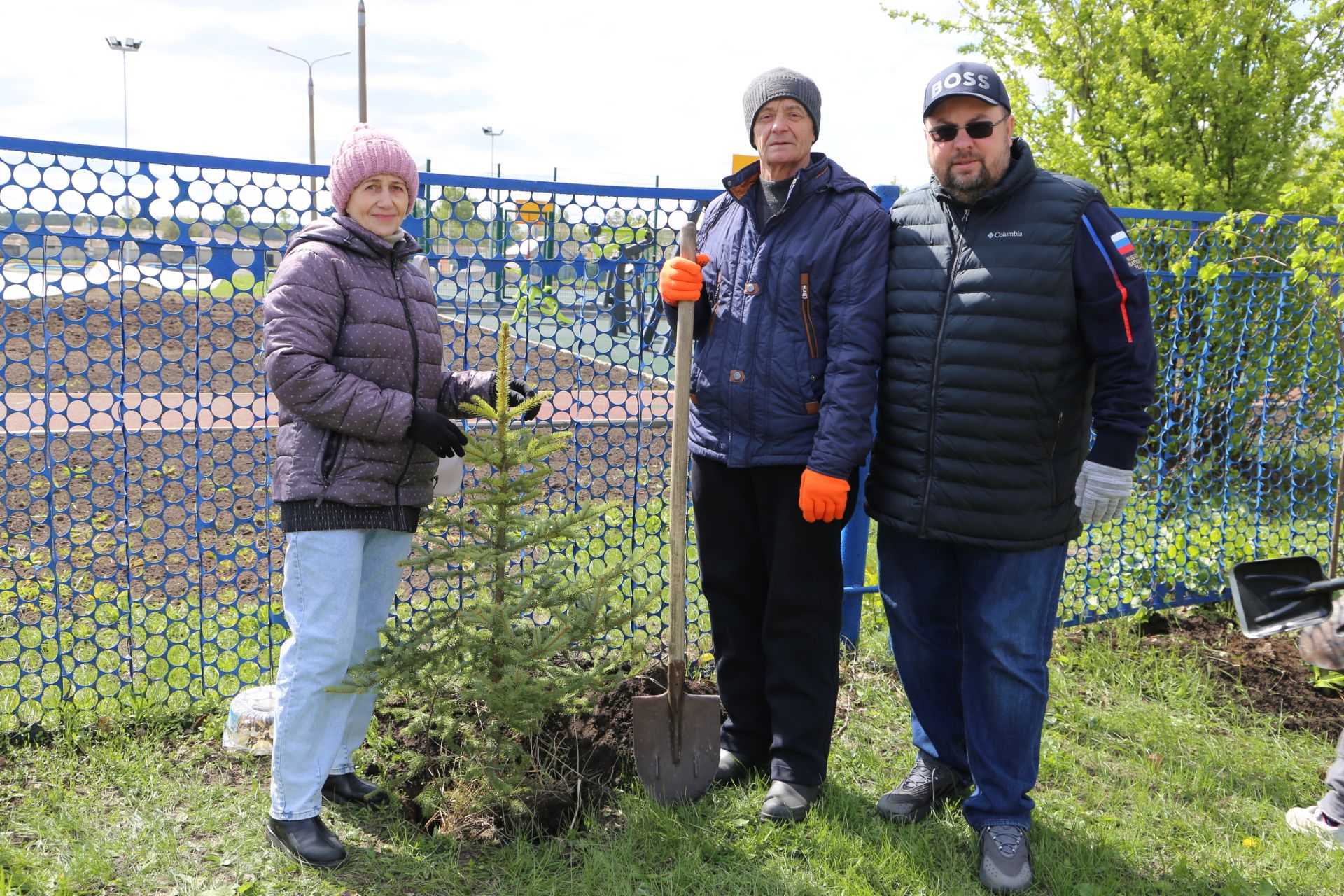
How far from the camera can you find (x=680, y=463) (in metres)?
3.22

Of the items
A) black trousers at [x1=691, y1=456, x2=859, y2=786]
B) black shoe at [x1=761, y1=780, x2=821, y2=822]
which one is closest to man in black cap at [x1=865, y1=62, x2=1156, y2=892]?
black trousers at [x1=691, y1=456, x2=859, y2=786]

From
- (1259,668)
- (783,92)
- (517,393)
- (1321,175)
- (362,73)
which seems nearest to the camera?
(783,92)

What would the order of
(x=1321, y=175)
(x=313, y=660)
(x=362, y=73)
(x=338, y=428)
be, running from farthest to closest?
(x=362, y=73)
(x=1321, y=175)
(x=313, y=660)
(x=338, y=428)

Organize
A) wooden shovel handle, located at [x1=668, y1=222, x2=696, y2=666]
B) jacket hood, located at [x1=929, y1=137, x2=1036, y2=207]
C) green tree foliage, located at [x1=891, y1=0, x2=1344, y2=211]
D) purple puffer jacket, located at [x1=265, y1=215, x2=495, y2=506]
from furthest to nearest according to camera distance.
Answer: green tree foliage, located at [x1=891, y1=0, x2=1344, y2=211]
wooden shovel handle, located at [x1=668, y1=222, x2=696, y2=666]
jacket hood, located at [x1=929, y1=137, x2=1036, y2=207]
purple puffer jacket, located at [x1=265, y1=215, x2=495, y2=506]

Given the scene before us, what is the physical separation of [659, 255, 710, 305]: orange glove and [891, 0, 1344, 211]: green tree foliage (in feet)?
16.8

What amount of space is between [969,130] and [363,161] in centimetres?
171

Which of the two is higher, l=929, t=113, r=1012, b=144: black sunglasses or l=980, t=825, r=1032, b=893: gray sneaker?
l=929, t=113, r=1012, b=144: black sunglasses

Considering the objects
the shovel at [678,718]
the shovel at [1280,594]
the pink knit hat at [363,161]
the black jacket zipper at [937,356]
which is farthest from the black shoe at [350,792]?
the shovel at [1280,594]

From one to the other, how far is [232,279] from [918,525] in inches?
95.6

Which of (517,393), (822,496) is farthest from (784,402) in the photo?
(517,393)

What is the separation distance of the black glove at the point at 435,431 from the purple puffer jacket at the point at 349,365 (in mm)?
34

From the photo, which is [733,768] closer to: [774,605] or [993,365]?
[774,605]

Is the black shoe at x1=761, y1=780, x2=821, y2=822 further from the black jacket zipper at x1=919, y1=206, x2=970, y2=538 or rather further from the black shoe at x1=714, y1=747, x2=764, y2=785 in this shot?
the black jacket zipper at x1=919, y1=206, x2=970, y2=538

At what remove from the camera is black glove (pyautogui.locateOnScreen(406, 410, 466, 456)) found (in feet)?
9.28
